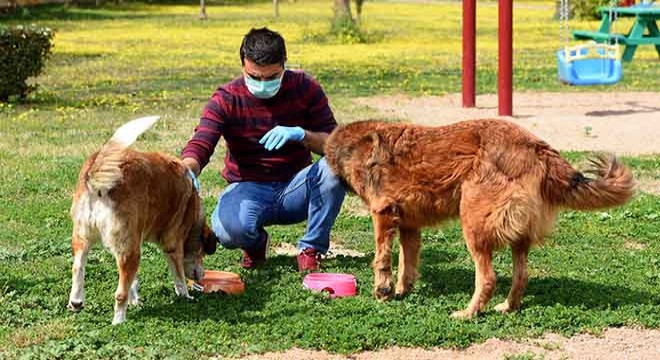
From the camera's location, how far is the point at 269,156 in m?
7.21

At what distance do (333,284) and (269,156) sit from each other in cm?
115

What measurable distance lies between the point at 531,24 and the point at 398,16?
22.2ft

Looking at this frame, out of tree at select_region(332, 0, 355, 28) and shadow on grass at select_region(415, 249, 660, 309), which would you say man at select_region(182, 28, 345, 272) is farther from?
tree at select_region(332, 0, 355, 28)

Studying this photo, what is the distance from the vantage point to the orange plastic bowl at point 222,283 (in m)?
6.46

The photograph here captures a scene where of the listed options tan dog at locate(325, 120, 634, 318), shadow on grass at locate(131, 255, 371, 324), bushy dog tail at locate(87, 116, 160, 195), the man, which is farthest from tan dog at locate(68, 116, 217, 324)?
tan dog at locate(325, 120, 634, 318)

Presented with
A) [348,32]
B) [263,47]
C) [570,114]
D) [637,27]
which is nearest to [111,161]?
[263,47]

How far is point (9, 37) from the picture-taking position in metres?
15.5

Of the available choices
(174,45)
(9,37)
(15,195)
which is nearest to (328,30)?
(174,45)

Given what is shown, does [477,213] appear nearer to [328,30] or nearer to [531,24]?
[328,30]

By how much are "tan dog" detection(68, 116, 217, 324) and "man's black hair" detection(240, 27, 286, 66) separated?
83 centimetres

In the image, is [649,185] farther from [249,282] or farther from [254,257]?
[249,282]

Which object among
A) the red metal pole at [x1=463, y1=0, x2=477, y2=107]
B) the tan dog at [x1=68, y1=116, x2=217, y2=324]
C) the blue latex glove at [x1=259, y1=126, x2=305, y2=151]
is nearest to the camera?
the tan dog at [x1=68, y1=116, x2=217, y2=324]

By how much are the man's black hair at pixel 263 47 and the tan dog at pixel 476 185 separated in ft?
2.25

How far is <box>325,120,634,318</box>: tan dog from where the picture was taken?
5.80m
